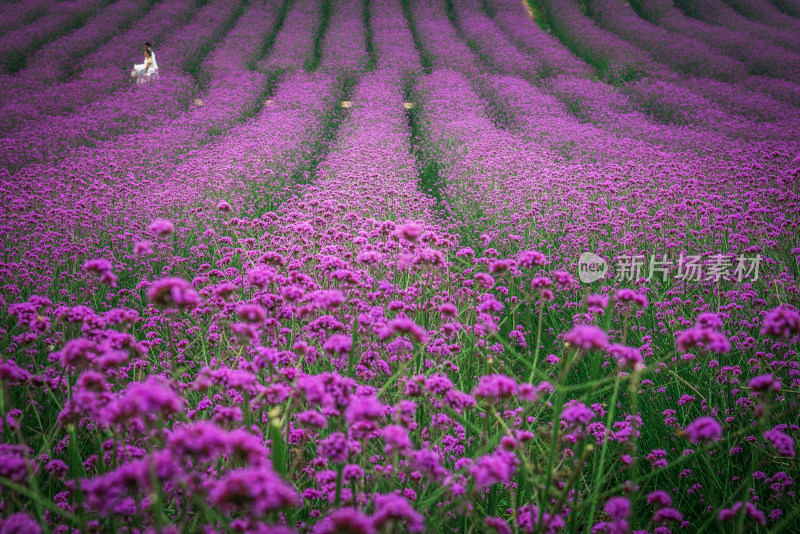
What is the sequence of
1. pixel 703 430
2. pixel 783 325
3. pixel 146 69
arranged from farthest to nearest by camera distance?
pixel 146 69, pixel 783 325, pixel 703 430

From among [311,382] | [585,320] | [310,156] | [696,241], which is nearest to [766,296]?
[696,241]

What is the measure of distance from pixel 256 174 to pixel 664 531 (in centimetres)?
921

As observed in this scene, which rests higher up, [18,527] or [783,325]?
[783,325]

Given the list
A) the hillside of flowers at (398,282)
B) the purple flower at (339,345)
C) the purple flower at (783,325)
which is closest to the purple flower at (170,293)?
the hillside of flowers at (398,282)

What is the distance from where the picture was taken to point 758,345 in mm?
3416

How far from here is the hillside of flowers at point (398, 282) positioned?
64.3 inches

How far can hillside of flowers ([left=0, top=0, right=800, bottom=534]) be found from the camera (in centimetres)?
163

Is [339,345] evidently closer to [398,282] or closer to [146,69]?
[398,282]

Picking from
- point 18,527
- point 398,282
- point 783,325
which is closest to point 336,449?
point 18,527

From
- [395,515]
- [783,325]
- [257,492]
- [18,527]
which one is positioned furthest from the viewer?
[783,325]

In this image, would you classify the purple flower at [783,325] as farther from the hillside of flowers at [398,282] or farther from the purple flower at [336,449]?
the purple flower at [336,449]

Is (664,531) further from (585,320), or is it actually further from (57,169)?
(57,169)

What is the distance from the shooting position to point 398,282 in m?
4.03

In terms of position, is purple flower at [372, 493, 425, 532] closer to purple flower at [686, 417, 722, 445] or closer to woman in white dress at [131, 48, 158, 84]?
purple flower at [686, 417, 722, 445]
